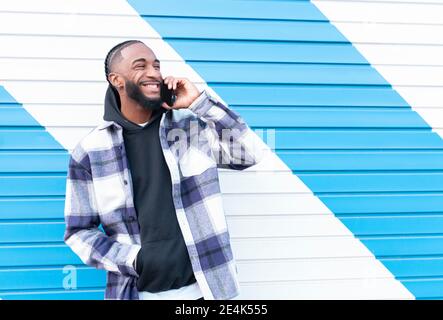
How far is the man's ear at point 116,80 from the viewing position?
218 centimetres

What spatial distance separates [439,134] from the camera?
2.87 m

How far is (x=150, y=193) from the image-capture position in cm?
208

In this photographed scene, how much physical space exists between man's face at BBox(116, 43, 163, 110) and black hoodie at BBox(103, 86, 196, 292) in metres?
0.10

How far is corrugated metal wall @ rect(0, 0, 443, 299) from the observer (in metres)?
2.67

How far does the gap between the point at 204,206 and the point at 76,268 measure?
3.43 ft

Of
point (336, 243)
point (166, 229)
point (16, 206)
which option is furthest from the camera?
point (336, 243)

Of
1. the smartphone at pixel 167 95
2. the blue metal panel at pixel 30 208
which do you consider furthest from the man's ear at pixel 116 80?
the blue metal panel at pixel 30 208

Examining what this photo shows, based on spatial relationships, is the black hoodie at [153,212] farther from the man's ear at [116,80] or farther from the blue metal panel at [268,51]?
the blue metal panel at [268,51]

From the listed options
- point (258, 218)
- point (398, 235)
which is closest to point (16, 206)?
point (258, 218)

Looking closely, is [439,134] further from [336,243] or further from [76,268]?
[76,268]

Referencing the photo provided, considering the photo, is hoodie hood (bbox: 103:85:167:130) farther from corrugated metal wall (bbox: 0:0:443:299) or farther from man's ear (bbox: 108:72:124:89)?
corrugated metal wall (bbox: 0:0:443:299)

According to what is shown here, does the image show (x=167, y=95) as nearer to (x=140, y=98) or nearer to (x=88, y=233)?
(x=140, y=98)

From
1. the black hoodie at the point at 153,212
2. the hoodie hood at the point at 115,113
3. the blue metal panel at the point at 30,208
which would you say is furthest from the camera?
the blue metal panel at the point at 30,208

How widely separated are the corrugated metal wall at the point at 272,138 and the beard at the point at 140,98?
2.00ft
